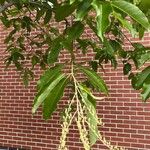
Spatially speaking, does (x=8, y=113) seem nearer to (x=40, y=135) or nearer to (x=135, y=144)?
(x=40, y=135)

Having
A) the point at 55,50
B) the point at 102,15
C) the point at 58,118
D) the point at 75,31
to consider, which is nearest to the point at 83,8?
the point at 102,15

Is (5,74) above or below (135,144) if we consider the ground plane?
above

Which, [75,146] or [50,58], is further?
[75,146]

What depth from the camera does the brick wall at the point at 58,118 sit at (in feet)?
18.7

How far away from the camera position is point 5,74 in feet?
24.2

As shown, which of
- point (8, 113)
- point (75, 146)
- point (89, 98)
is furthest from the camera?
point (8, 113)

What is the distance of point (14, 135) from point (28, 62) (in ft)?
4.35

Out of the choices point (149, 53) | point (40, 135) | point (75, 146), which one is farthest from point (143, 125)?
point (149, 53)

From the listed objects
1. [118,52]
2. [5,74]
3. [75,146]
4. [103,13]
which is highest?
[5,74]

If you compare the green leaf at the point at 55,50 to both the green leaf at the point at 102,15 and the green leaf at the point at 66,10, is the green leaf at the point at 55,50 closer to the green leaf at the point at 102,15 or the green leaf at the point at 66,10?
the green leaf at the point at 66,10

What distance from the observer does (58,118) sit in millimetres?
6594

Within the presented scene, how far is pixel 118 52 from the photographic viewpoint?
3.21 m

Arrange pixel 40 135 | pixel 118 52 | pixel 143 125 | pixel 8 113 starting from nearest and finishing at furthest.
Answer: pixel 118 52 → pixel 143 125 → pixel 40 135 → pixel 8 113

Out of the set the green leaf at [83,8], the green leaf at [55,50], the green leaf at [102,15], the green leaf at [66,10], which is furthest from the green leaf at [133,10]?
the green leaf at [55,50]
